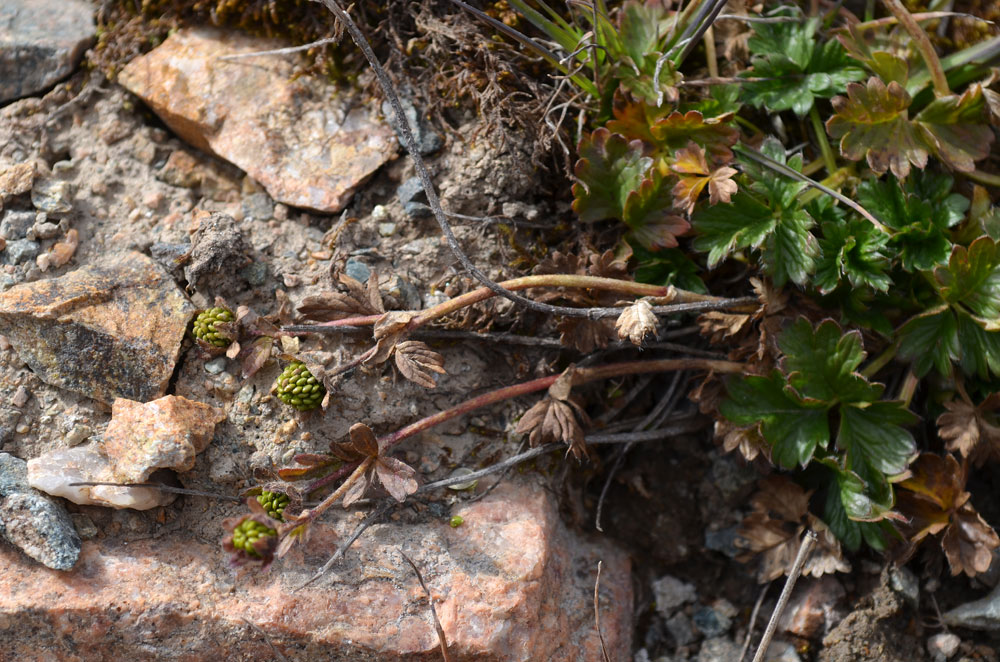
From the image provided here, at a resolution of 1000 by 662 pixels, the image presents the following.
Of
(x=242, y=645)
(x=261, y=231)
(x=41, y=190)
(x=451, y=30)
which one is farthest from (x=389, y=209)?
(x=242, y=645)

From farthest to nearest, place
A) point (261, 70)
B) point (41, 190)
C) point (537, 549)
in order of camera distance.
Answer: point (261, 70) → point (41, 190) → point (537, 549)

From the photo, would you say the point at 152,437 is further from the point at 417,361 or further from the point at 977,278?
the point at 977,278

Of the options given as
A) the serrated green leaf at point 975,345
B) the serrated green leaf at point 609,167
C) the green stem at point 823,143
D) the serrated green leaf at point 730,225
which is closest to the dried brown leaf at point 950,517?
the serrated green leaf at point 975,345

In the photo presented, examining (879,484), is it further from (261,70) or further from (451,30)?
(261,70)

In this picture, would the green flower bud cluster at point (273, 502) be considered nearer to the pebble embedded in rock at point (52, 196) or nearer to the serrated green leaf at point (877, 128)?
the pebble embedded in rock at point (52, 196)

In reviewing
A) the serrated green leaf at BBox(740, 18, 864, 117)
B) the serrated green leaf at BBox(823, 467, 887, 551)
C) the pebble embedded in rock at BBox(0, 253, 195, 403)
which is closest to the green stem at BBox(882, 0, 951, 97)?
the serrated green leaf at BBox(740, 18, 864, 117)

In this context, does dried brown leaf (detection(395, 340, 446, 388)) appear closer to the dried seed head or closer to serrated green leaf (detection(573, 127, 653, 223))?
the dried seed head

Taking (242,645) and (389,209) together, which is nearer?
(242,645)
